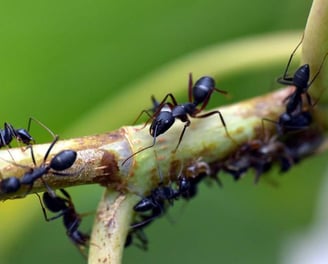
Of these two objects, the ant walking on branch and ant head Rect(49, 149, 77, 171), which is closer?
ant head Rect(49, 149, 77, 171)

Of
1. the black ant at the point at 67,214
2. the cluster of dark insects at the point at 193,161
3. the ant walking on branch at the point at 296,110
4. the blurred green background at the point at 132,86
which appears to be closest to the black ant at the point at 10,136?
the cluster of dark insects at the point at 193,161

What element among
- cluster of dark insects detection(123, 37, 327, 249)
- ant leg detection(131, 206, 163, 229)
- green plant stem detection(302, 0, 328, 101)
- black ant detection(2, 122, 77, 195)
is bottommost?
ant leg detection(131, 206, 163, 229)

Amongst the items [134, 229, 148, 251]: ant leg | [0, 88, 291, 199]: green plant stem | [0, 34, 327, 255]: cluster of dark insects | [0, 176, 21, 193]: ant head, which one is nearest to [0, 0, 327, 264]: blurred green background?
[134, 229, 148, 251]: ant leg

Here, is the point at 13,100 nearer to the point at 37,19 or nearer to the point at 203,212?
the point at 37,19

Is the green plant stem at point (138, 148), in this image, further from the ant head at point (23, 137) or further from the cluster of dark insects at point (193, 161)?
the ant head at point (23, 137)

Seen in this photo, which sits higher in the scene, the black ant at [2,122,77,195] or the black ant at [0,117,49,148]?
the black ant at [2,122,77,195]

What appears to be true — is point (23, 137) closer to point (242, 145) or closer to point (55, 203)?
point (55, 203)

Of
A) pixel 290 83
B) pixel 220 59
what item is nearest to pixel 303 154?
pixel 290 83

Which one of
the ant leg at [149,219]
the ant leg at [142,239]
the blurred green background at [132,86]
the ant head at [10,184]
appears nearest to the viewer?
the ant head at [10,184]

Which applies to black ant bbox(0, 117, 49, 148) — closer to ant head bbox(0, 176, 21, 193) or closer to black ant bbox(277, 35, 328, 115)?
ant head bbox(0, 176, 21, 193)
